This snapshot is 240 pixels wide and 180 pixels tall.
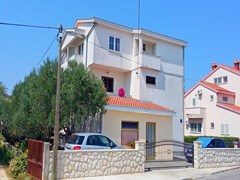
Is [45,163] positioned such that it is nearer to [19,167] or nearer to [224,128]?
[19,167]

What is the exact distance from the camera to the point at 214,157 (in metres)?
18.5

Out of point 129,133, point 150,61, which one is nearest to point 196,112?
point 150,61

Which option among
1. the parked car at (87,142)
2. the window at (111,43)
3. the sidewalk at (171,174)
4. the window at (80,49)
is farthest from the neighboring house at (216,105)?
the parked car at (87,142)

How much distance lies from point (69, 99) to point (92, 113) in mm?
1821

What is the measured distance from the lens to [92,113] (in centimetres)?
1816

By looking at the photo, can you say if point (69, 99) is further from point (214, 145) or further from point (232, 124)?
point (232, 124)

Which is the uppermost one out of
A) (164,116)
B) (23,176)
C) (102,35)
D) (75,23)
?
(75,23)

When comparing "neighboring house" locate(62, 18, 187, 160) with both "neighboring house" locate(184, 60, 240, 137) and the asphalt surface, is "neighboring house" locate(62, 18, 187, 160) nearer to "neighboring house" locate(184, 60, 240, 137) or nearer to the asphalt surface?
the asphalt surface

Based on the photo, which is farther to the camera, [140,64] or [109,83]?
[109,83]

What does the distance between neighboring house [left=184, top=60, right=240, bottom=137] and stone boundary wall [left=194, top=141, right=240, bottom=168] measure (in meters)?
15.9

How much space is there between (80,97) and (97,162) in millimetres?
5187

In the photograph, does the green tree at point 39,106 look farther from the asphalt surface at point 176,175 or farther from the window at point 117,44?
the window at point 117,44

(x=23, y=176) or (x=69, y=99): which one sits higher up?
(x=69, y=99)

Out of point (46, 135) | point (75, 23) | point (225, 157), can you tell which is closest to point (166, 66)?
point (75, 23)
